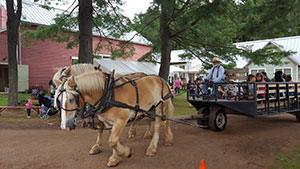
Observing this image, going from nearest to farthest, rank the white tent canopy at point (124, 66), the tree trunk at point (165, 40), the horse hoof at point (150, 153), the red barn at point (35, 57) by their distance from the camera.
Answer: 1. the horse hoof at point (150, 153)
2. the tree trunk at point (165, 40)
3. the white tent canopy at point (124, 66)
4. the red barn at point (35, 57)

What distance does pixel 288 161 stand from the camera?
434 centimetres

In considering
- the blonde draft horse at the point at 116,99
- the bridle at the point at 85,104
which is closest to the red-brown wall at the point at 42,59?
the blonde draft horse at the point at 116,99

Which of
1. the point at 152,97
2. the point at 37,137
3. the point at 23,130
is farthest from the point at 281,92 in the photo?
the point at 23,130

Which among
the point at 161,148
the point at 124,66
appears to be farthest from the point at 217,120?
the point at 124,66

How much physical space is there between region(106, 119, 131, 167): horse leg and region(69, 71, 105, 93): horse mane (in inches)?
29.6

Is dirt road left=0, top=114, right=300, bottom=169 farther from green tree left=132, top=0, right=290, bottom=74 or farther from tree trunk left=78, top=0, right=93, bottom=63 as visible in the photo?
green tree left=132, top=0, right=290, bottom=74

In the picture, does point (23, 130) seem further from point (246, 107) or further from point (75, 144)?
point (246, 107)

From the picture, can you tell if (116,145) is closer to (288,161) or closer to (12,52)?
(288,161)

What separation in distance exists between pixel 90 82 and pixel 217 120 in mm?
4472

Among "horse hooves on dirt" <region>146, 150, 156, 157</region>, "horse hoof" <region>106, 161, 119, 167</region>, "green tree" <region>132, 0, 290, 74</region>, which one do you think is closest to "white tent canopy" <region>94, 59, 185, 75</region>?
"green tree" <region>132, 0, 290, 74</region>

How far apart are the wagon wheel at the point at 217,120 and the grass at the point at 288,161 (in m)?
2.11

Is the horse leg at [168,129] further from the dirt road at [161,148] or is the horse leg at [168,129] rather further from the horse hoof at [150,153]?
the horse hoof at [150,153]

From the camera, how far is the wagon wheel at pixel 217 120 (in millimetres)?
6516

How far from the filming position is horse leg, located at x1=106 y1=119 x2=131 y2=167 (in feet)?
12.8
